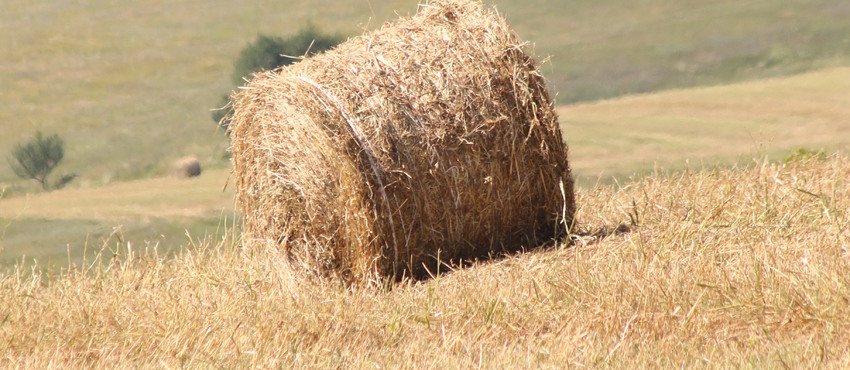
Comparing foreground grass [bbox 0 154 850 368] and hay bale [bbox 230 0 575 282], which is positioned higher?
hay bale [bbox 230 0 575 282]

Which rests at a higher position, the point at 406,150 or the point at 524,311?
the point at 406,150

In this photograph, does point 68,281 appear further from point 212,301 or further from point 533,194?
point 533,194

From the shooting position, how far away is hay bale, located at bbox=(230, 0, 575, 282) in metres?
6.70

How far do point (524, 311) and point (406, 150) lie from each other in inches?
63.8

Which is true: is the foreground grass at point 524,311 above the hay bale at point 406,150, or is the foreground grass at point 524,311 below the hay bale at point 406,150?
below

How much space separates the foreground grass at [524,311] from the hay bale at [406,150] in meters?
0.34

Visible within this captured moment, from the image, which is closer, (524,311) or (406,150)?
(524,311)

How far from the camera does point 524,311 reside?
5691mm

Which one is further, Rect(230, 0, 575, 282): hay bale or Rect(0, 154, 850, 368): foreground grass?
Rect(230, 0, 575, 282): hay bale

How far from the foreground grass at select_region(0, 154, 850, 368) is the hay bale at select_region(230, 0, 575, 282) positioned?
13.4 inches

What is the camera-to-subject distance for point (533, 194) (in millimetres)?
7379

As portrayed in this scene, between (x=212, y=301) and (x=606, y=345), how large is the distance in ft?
8.80

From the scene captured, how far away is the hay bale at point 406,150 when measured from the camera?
6.70 m

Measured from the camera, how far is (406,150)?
264 inches
